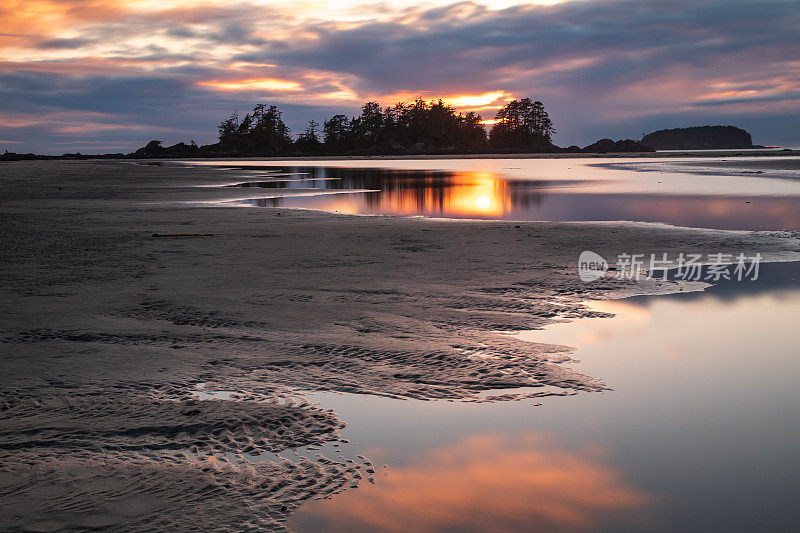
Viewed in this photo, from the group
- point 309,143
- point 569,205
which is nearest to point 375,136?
point 309,143

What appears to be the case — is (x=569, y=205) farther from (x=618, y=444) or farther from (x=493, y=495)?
(x=493, y=495)

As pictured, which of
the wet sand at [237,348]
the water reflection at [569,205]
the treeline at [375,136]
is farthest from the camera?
the treeline at [375,136]

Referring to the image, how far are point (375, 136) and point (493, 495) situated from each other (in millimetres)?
189716

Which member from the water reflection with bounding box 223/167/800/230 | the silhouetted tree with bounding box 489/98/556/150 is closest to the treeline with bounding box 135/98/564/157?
the silhouetted tree with bounding box 489/98/556/150

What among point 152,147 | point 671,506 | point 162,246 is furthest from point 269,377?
point 152,147

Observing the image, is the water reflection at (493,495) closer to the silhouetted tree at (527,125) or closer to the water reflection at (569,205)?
the water reflection at (569,205)

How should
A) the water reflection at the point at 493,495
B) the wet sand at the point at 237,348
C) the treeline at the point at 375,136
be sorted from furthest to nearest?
1. the treeline at the point at 375,136
2. the wet sand at the point at 237,348
3. the water reflection at the point at 493,495

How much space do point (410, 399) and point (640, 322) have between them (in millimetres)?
4010

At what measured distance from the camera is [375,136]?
189875mm

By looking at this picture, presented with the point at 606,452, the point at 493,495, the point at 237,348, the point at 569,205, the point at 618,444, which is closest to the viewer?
the point at 493,495

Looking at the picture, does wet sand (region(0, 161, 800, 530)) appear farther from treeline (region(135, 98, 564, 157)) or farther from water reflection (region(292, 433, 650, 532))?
treeline (region(135, 98, 564, 157))

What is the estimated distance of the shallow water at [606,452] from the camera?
13.3 ft

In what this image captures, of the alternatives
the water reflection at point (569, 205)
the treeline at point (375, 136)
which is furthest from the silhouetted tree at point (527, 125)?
the water reflection at point (569, 205)

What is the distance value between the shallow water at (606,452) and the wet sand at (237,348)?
1.01 ft
